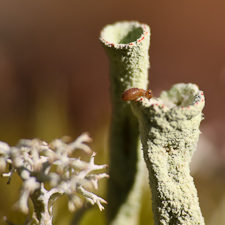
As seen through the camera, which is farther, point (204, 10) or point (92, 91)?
point (92, 91)

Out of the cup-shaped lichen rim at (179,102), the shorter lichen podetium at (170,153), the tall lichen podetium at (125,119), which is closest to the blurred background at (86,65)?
the tall lichen podetium at (125,119)

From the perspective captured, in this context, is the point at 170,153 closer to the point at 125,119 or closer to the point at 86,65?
the point at 125,119

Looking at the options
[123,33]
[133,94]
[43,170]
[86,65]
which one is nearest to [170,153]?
[133,94]

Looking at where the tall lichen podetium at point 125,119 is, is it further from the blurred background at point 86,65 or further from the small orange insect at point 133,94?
the blurred background at point 86,65

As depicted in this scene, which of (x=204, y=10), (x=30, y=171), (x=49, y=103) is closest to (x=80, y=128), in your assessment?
(x=49, y=103)

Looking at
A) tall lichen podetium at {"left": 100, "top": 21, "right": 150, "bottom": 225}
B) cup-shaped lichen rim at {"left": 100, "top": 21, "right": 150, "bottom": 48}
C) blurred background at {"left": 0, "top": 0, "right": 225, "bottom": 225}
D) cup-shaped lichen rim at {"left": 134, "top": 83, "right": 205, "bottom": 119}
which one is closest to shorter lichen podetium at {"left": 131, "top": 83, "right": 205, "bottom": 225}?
cup-shaped lichen rim at {"left": 134, "top": 83, "right": 205, "bottom": 119}

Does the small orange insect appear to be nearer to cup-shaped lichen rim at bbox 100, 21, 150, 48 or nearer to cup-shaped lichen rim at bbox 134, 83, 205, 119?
cup-shaped lichen rim at bbox 134, 83, 205, 119

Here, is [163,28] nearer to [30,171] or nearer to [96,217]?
[96,217]
